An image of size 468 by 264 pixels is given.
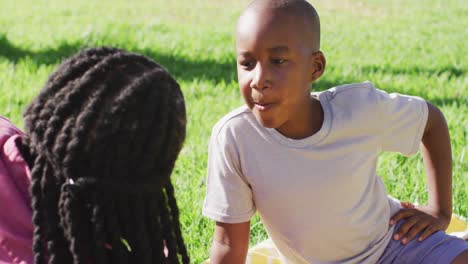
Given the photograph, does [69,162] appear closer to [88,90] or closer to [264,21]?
[88,90]

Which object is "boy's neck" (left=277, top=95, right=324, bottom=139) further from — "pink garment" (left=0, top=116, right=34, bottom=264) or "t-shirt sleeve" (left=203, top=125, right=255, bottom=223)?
"pink garment" (left=0, top=116, right=34, bottom=264)

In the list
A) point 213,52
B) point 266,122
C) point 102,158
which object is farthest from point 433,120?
point 213,52

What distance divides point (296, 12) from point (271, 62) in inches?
7.1

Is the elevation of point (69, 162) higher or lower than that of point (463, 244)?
higher

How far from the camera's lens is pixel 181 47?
23.5 ft

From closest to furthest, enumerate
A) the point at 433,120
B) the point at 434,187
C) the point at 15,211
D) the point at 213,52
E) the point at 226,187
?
1. the point at 15,211
2. the point at 226,187
3. the point at 433,120
4. the point at 434,187
5. the point at 213,52

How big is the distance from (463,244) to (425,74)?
3.63 meters

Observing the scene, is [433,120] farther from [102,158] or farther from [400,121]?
[102,158]

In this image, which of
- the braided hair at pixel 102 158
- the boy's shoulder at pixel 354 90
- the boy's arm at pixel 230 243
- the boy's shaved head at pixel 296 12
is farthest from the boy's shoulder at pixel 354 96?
the braided hair at pixel 102 158

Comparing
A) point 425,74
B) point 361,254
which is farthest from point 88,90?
point 425,74

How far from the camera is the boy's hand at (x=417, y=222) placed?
284 cm

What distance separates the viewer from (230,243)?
2.61 metres

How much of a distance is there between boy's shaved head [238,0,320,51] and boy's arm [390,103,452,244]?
639 mm

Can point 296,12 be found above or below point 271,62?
above
